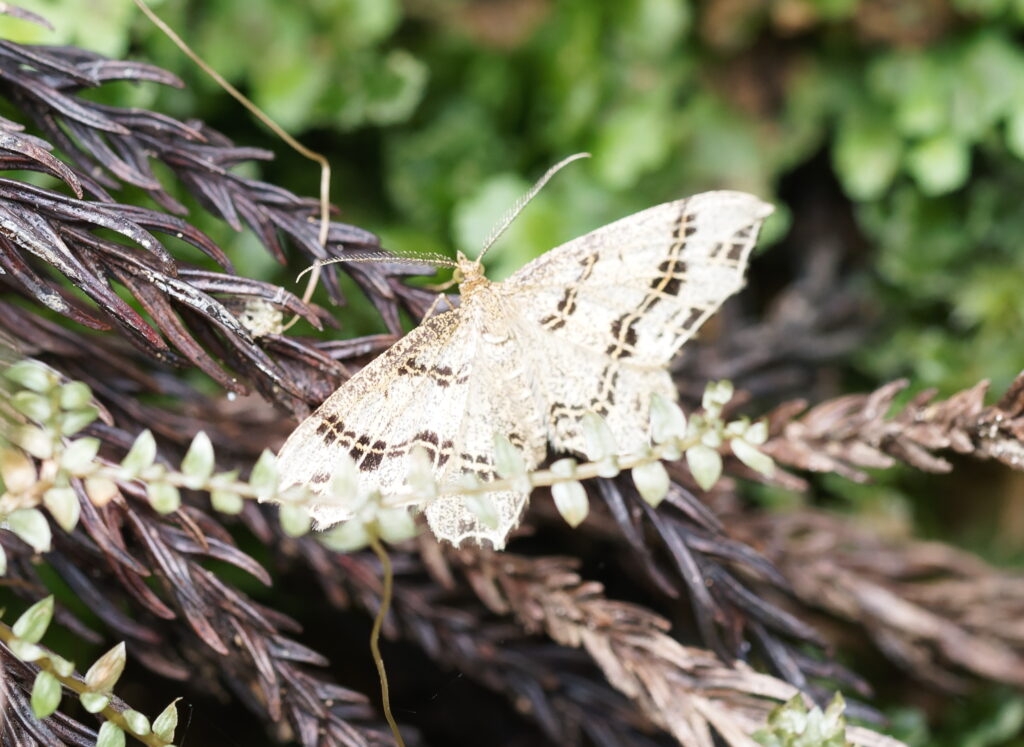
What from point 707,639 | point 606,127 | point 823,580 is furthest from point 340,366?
point 606,127

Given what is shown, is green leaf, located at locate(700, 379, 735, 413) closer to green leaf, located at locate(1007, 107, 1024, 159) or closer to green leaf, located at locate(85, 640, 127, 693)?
green leaf, located at locate(85, 640, 127, 693)

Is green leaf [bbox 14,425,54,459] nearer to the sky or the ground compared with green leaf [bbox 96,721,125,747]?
nearer to the sky

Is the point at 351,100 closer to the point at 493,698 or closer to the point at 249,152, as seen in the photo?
the point at 249,152

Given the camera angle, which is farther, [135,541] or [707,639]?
[707,639]

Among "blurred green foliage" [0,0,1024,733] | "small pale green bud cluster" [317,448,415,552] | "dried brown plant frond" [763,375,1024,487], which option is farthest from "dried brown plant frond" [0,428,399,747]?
"blurred green foliage" [0,0,1024,733]

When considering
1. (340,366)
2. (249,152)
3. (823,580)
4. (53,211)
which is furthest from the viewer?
(823,580)

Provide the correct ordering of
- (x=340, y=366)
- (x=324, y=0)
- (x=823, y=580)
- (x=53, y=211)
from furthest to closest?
1. (x=324, y=0)
2. (x=823, y=580)
3. (x=340, y=366)
4. (x=53, y=211)

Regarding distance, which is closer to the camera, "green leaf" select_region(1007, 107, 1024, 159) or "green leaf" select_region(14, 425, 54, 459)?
"green leaf" select_region(14, 425, 54, 459)
